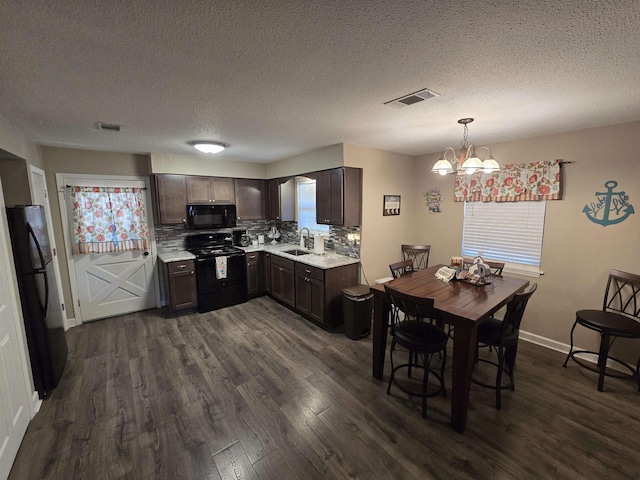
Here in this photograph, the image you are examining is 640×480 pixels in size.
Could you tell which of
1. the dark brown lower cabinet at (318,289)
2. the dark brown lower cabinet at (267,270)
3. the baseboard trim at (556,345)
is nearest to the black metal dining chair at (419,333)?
the dark brown lower cabinet at (318,289)

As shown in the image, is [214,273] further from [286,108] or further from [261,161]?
[286,108]

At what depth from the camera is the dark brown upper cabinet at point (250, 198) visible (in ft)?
15.7

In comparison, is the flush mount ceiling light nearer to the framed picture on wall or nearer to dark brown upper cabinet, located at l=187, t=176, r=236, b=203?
dark brown upper cabinet, located at l=187, t=176, r=236, b=203

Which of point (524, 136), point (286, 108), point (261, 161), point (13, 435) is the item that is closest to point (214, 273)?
point (261, 161)

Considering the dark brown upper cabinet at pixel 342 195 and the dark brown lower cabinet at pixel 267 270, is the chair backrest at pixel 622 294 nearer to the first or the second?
the dark brown upper cabinet at pixel 342 195

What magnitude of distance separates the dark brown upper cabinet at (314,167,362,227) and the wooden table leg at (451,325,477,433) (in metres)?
1.96

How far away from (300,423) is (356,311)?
1.45m

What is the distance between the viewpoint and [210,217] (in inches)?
178

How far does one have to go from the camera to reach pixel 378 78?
5.44 ft

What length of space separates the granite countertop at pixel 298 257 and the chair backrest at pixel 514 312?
1.88 metres

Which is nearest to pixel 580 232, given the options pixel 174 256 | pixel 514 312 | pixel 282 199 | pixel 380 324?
pixel 514 312

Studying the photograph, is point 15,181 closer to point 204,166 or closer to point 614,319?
point 204,166

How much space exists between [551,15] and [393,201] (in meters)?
2.96

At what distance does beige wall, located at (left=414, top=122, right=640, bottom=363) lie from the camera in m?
2.62
